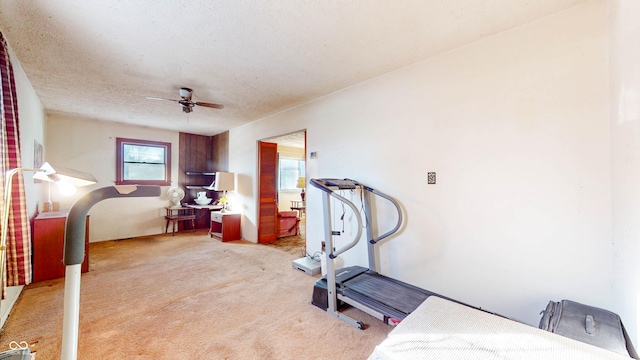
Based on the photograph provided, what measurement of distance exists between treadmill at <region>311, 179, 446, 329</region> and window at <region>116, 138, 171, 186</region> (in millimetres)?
5094

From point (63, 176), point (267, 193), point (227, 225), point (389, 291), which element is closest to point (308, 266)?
point (389, 291)

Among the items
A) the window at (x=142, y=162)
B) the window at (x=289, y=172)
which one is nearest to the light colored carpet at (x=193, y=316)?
the window at (x=142, y=162)

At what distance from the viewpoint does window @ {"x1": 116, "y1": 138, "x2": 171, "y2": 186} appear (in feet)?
18.3

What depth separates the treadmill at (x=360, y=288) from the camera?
7.01 feet

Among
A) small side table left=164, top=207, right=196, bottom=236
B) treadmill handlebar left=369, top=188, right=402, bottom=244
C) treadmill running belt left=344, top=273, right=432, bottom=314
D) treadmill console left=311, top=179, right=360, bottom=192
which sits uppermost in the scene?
treadmill console left=311, top=179, right=360, bottom=192

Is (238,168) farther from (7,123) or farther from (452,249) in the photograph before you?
(452,249)

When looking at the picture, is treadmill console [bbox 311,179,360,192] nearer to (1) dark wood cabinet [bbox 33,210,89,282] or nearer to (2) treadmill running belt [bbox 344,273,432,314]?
(2) treadmill running belt [bbox 344,273,432,314]

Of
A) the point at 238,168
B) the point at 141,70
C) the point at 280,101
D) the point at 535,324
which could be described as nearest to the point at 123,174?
the point at 238,168

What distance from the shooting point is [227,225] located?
5336mm

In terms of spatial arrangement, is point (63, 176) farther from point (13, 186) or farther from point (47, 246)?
point (47, 246)

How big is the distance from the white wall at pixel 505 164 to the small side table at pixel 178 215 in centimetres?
489

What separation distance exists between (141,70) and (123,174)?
12.5 ft

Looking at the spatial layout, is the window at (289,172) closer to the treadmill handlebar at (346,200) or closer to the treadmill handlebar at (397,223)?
the treadmill handlebar at (346,200)

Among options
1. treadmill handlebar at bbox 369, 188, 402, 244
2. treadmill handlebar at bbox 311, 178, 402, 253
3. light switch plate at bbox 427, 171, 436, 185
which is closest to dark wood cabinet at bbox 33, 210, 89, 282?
treadmill handlebar at bbox 311, 178, 402, 253
